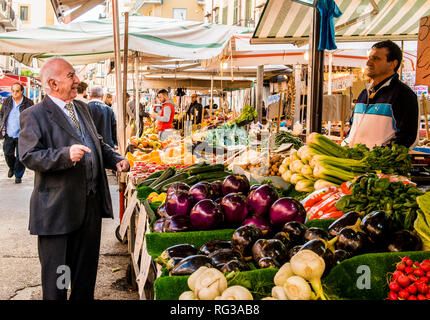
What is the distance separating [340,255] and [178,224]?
0.99 meters

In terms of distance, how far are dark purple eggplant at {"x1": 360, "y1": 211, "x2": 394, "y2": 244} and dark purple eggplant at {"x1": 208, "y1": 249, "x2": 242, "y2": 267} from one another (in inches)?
27.1

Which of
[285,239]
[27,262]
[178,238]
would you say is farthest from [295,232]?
[27,262]

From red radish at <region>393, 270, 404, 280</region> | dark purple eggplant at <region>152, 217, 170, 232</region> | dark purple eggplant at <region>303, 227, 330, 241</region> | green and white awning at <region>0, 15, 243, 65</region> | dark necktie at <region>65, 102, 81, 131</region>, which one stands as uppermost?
green and white awning at <region>0, 15, 243, 65</region>

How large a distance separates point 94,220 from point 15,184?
27.4 ft

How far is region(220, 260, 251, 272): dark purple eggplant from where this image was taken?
1.93m

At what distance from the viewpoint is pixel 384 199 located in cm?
267

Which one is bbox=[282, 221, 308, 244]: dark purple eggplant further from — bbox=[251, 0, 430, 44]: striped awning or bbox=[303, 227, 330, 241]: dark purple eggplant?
bbox=[251, 0, 430, 44]: striped awning

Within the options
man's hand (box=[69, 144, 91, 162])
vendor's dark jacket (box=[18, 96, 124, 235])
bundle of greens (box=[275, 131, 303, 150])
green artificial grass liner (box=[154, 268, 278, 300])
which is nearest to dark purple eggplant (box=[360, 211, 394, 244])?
green artificial grass liner (box=[154, 268, 278, 300])

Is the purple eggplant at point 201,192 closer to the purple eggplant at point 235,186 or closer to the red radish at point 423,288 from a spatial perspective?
the purple eggplant at point 235,186

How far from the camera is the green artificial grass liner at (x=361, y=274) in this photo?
6.29ft

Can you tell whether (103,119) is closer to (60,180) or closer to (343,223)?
(60,180)

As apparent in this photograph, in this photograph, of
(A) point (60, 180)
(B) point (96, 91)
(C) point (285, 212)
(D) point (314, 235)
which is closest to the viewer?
(D) point (314, 235)
